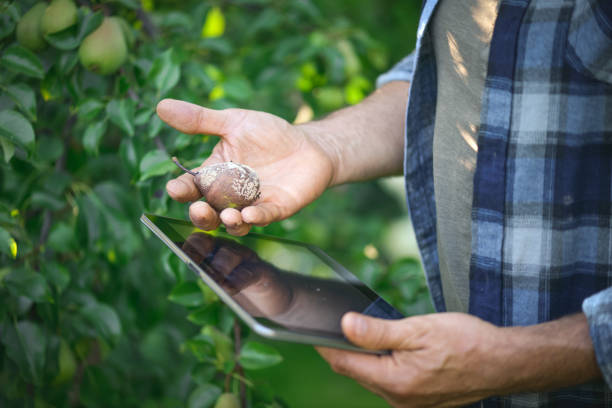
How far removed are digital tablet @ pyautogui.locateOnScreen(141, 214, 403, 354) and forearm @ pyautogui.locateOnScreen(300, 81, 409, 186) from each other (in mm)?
253

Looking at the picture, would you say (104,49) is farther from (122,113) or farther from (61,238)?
(61,238)

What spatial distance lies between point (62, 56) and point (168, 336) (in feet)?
3.00

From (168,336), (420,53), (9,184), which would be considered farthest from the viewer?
(168,336)

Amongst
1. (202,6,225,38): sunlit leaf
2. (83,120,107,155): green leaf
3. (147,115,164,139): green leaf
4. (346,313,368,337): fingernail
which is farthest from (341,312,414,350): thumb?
(202,6,225,38): sunlit leaf

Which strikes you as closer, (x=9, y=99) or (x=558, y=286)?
(x=558, y=286)

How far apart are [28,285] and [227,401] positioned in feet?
1.60

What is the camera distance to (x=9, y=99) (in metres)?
1.13

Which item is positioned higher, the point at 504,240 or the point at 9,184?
the point at 504,240

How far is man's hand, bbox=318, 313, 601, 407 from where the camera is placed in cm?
85

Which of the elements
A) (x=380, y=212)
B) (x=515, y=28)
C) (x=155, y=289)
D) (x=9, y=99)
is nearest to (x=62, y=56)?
(x=9, y=99)

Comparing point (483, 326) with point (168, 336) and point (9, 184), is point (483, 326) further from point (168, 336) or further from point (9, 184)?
point (9, 184)

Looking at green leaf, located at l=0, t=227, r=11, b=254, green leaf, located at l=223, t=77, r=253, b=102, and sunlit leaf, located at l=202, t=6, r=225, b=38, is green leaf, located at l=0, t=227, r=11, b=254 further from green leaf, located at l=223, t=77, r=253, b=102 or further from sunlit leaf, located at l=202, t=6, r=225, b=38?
sunlit leaf, located at l=202, t=6, r=225, b=38

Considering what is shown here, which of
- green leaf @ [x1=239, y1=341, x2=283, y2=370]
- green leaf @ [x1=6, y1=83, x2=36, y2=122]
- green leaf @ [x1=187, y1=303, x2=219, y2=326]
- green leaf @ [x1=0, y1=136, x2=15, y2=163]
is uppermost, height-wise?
green leaf @ [x1=6, y1=83, x2=36, y2=122]

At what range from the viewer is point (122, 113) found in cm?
118
